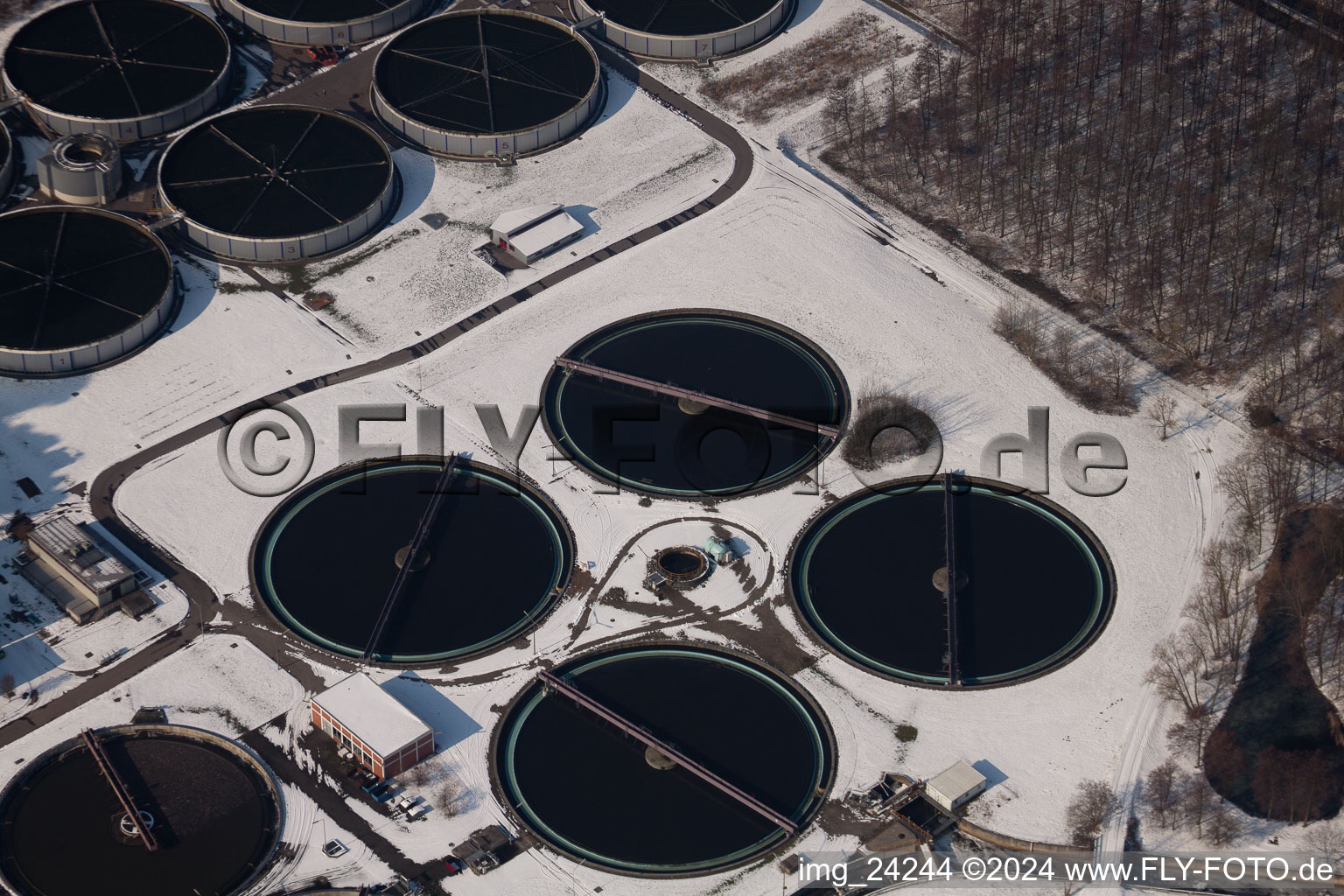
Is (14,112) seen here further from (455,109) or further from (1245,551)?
(1245,551)

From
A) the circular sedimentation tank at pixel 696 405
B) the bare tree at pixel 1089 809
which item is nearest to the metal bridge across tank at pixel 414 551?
the circular sedimentation tank at pixel 696 405

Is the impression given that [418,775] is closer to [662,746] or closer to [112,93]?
[662,746]

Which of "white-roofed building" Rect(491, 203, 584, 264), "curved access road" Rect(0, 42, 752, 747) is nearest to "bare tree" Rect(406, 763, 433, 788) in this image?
"curved access road" Rect(0, 42, 752, 747)

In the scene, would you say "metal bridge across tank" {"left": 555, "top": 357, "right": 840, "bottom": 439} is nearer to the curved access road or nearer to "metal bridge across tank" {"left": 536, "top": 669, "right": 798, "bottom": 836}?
the curved access road

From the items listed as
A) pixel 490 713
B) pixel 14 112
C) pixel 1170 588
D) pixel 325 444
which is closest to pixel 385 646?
pixel 490 713

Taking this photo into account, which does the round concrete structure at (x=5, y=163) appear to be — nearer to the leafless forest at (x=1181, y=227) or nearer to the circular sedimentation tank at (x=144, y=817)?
the circular sedimentation tank at (x=144, y=817)

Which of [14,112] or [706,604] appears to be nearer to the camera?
[706,604]
